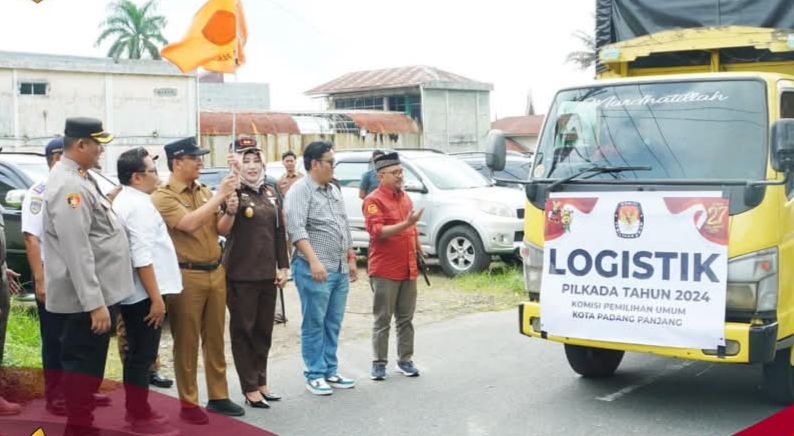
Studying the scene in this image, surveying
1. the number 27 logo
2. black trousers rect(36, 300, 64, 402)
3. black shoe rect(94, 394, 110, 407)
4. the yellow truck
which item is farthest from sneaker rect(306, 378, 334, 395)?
the number 27 logo

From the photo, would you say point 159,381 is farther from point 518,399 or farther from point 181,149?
point 518,399

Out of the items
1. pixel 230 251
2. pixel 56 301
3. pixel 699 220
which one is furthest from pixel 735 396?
pixel 56 301

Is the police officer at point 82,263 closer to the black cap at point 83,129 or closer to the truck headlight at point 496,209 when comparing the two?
the black cap at point 83,129

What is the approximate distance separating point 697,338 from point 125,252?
3.58 metres

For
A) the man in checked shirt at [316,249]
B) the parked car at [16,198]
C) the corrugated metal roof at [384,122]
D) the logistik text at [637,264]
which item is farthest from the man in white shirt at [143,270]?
the corrugated metal roof at [384,122]

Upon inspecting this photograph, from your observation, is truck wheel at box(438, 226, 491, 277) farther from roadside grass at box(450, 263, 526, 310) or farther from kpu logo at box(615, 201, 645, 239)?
kpu logo at box(615, 201, 645, 239)

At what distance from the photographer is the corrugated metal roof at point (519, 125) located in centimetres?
5581

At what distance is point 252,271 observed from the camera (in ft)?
21.8

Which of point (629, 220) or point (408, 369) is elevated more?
point (629, 220)

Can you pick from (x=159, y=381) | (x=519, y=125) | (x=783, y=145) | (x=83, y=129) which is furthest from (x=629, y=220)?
(x=519, y=125)

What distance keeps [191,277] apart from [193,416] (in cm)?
94

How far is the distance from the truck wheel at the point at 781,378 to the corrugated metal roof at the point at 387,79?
35932 millimetres

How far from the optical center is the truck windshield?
628cm

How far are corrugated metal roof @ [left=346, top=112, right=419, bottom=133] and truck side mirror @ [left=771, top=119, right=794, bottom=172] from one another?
105ft
